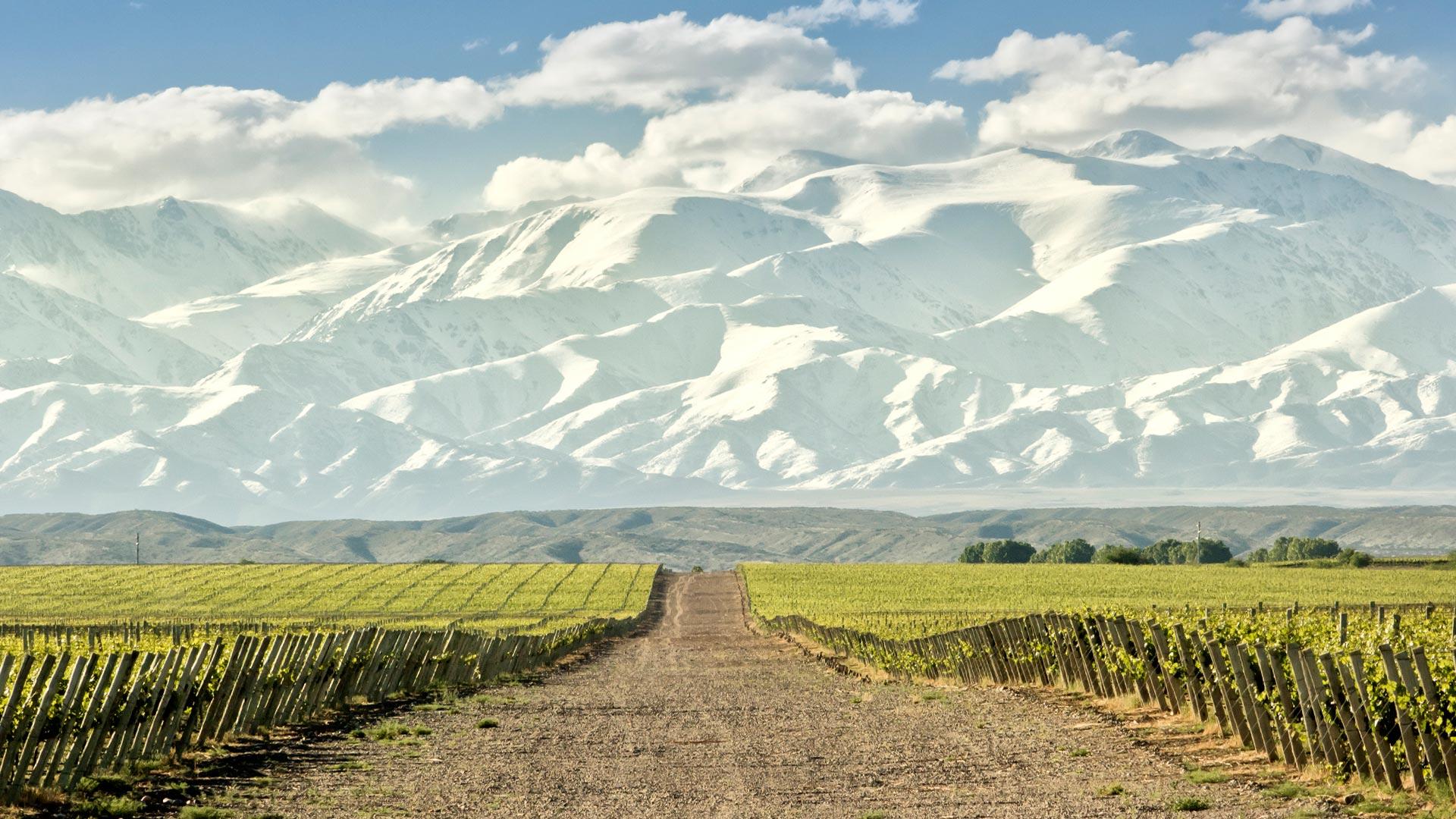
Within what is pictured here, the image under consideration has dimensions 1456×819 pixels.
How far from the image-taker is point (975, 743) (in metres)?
26.2

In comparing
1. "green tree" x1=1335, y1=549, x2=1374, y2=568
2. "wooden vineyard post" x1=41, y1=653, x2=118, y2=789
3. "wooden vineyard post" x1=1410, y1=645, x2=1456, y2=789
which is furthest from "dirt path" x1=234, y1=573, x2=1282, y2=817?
"green tree" x1=1335, y1=549, x2=1374, y2=568

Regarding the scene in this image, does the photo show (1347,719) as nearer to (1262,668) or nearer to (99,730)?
(1262,668)

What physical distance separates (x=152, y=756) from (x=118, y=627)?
67.5m

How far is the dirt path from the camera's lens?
20375 millimetres

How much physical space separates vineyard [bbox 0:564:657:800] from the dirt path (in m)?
1.46

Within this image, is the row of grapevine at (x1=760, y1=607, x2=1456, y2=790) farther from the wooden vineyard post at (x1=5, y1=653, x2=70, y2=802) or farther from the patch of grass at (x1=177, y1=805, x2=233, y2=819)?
the wooden vineyard post at (x1=5, y1=653, x2=70, y2=802)

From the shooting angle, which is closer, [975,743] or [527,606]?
[975,743]

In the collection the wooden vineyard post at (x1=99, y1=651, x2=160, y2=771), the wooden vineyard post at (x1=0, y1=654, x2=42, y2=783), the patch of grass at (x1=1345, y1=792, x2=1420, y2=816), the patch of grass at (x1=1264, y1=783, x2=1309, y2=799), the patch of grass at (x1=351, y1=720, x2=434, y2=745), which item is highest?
the wooden vineyard post at (x1=0, y1=654, x2=42, y2=783)

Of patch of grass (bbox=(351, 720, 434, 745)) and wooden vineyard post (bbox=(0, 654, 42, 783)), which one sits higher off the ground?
wooden vineyard post (bbox=(0, 654, 42, 783))

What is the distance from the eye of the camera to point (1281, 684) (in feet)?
68.1

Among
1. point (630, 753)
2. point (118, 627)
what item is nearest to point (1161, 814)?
point (630, 753)

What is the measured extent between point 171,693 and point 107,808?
3445 millimetres

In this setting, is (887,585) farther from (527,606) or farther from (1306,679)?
(1306,679)

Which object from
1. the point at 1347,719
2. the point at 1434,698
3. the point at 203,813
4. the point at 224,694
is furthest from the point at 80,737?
the point at 1434,698
